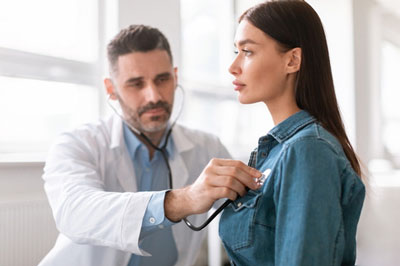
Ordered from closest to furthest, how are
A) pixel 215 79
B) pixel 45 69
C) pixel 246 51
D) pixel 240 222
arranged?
1. pixel 240 222
2. pixel 246 51
3. pixel 45 69
4. pixel 215 79

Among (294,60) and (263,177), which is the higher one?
(294,60)

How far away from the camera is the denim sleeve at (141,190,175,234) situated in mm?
985

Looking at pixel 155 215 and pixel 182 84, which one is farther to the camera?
pixel 182 84

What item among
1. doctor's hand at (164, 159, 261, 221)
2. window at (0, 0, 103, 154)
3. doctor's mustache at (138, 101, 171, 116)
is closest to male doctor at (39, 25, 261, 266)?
doctor's mustache at (138, 101, 171, 116)

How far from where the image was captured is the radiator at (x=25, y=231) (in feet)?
5.20

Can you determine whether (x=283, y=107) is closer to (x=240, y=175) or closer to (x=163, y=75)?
(x=240, y=175)

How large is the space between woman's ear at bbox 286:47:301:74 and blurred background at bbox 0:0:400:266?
1.23 meters

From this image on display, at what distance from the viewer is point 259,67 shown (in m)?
0.97

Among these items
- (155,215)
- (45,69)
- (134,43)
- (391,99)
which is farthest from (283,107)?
(391,99)

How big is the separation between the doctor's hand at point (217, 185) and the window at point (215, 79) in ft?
6.48

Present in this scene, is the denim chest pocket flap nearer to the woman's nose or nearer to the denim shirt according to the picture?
the denim shirt

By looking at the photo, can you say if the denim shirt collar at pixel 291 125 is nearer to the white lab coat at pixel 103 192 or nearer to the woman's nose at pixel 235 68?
the woman's nose at pixel 235 68

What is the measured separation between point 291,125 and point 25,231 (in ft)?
4.07

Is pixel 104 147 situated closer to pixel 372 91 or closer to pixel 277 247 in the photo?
pixel 277 247
